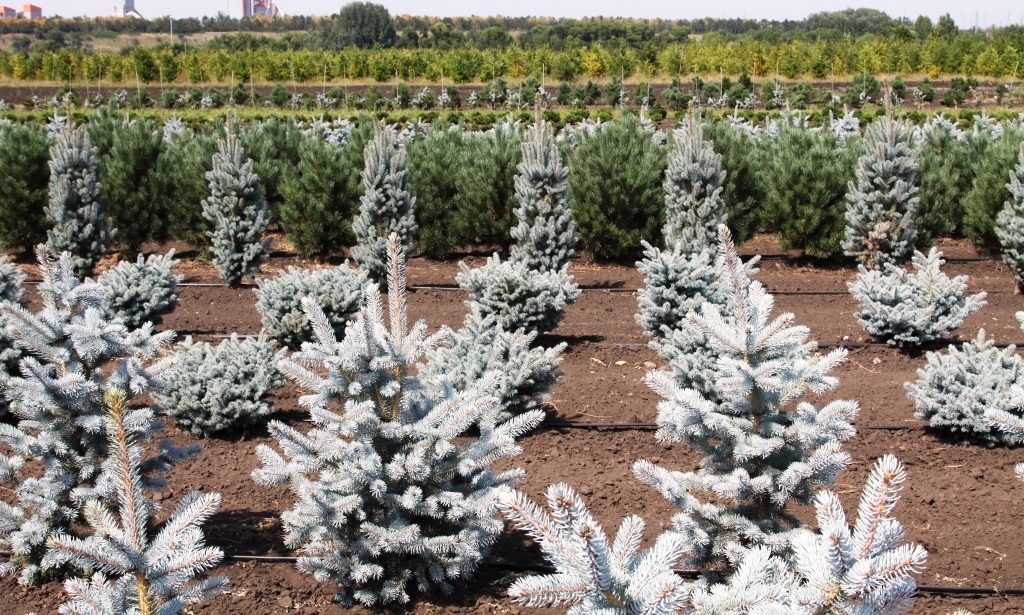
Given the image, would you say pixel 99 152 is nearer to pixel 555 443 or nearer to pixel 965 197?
pixel 555 443

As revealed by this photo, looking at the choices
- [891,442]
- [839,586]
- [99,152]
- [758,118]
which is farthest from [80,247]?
[758,118]

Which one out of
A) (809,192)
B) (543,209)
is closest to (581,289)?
(543,209)

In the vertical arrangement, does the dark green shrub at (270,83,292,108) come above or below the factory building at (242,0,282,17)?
below

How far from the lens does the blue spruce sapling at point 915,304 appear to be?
7.09 m

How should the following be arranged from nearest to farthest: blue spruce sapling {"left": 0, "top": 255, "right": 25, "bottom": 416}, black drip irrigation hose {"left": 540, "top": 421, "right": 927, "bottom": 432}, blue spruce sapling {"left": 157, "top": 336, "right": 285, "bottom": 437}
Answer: blue spruce sapling {"left": 0, "top": 255, "right": 25, "bottom": 416} < blue spruce sapling {"left": 157, "top": 336, "right": 285, "bottom": 437} < black drip irrigation hose {"left": 540, "top": 421, "right": 927, "bottom": 432}

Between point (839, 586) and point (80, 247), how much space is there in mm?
9589

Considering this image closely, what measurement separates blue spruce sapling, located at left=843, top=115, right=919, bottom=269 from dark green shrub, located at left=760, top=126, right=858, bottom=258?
24.6 inches

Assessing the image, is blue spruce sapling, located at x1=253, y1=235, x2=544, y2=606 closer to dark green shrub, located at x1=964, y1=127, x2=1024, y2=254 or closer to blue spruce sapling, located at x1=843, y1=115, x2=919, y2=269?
blue spruce sapling, located at x1=843, y1=115, x2=919, y2=269

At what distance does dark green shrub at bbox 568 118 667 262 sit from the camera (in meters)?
10.8

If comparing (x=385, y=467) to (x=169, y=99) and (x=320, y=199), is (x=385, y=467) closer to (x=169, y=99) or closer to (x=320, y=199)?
(x=320, y=199)

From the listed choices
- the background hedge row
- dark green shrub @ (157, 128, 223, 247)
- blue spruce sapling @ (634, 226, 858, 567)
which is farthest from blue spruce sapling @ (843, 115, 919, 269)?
dark green shrub @ (157, 128, 223, 247)

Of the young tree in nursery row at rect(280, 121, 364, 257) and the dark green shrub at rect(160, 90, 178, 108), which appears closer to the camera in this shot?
the young tree in nursery row at rect(280, 121, 364, 257)

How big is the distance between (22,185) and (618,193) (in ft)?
22.6

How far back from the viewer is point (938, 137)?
1209 centimetres
